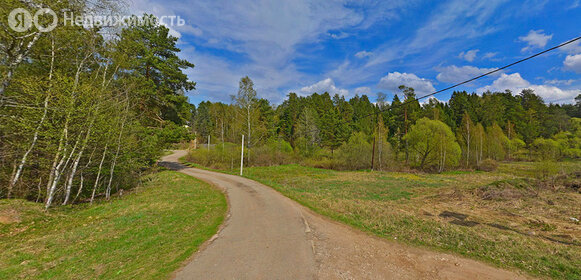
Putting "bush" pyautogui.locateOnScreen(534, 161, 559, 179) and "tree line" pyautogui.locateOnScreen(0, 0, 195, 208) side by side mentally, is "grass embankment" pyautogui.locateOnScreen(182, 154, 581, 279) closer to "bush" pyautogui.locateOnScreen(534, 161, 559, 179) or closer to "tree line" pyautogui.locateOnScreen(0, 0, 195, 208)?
"bush" pyautogui.locateOnScreen(534, 161, 559, 179)

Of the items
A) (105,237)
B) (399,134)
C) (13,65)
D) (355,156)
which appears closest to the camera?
(105,237)

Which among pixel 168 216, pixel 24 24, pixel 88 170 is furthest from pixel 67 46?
pixel 168 216

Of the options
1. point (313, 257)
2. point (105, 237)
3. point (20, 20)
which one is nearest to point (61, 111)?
point (20, 20)

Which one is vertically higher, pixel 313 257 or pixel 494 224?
pixel 313 257

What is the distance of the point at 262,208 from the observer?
10672 mm

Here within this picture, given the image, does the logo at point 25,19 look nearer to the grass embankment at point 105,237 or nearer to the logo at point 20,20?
the logo at point 20,20

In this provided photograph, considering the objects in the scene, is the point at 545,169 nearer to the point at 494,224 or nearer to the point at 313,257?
the point at 494,224

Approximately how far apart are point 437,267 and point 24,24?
1643cm

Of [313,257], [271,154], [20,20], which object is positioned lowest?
[313,257]

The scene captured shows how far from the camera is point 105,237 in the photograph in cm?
739

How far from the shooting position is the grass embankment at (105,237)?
5262mm

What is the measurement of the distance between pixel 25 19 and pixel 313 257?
13648 millimetres

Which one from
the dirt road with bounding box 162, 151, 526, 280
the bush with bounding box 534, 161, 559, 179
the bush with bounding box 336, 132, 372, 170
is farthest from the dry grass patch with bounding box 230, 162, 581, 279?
the bush with bounding box 336, 132, 372, 170

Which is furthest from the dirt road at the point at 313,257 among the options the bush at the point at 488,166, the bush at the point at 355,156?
the bush at the point at 488,166
